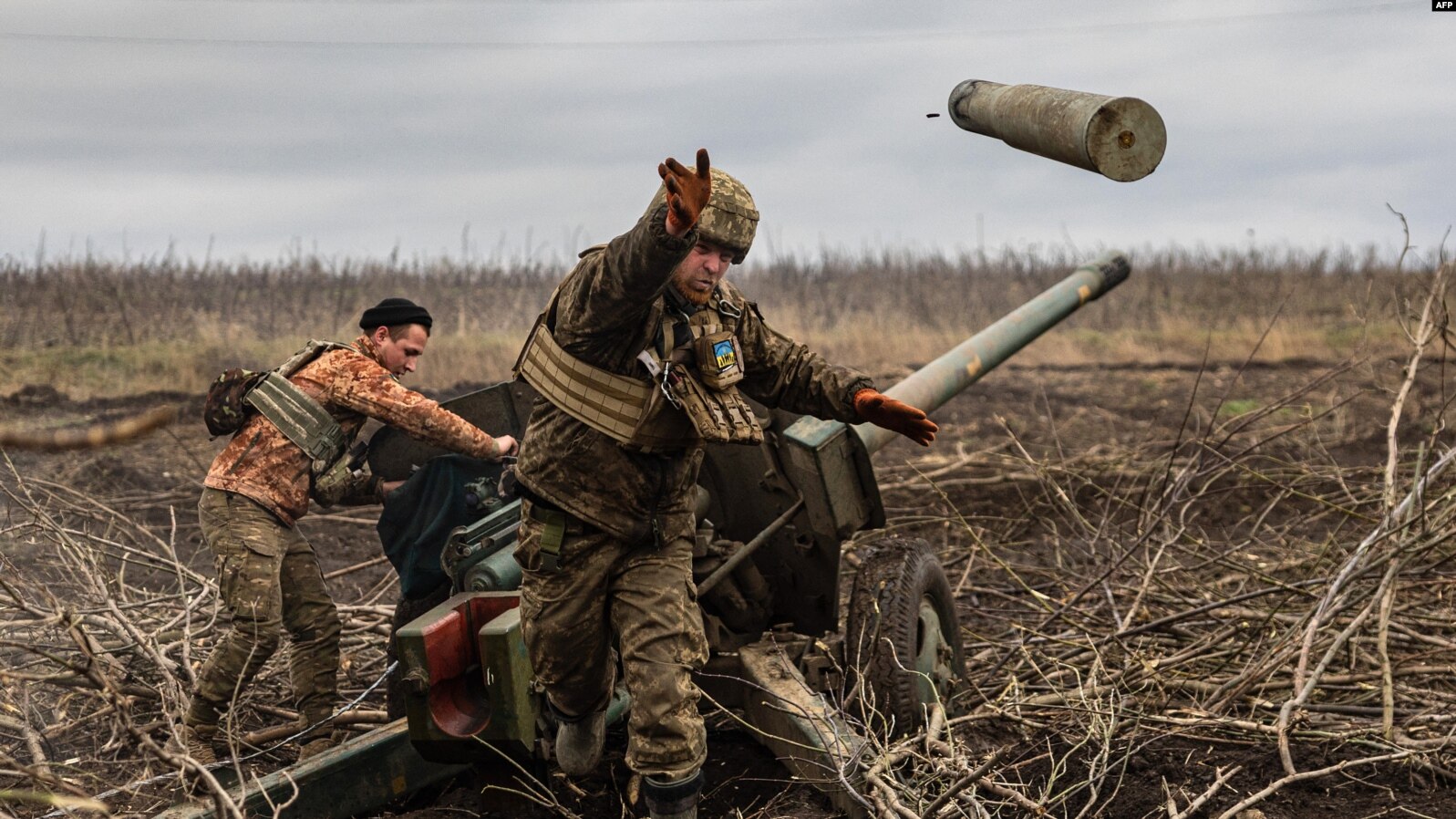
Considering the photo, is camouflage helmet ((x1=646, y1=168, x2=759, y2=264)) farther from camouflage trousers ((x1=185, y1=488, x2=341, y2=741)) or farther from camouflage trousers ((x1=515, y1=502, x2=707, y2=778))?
camouflage trousers ((x1=185, y1=488, x2=341, y2=741))

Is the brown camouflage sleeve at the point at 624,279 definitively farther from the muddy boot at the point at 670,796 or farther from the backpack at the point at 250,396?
the backpack at the point at 250,396

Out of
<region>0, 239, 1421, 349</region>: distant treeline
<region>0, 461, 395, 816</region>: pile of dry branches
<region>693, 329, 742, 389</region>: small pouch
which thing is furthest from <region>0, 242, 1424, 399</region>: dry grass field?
<region>693, 329, 742, 389</region>: small pouch

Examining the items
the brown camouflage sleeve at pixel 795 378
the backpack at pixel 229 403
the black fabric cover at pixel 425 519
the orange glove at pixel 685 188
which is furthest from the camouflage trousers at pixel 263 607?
the orange glove at pixel 685 188

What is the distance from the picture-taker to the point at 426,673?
408 cm

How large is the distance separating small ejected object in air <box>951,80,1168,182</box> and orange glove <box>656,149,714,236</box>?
2.98ft

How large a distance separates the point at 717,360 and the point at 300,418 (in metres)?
1.86

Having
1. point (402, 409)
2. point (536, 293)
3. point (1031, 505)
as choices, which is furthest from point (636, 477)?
point (536, 293)

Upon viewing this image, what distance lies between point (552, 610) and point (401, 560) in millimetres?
1017

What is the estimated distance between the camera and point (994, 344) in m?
6.18

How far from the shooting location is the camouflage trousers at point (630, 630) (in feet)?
12.9

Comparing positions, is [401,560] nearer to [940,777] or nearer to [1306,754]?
[940,777]

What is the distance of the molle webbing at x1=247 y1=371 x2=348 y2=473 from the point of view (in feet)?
16.6

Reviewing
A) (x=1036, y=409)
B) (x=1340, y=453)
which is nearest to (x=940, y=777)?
(x=1340, y=453)

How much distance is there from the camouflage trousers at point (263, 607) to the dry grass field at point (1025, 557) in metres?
0.20
